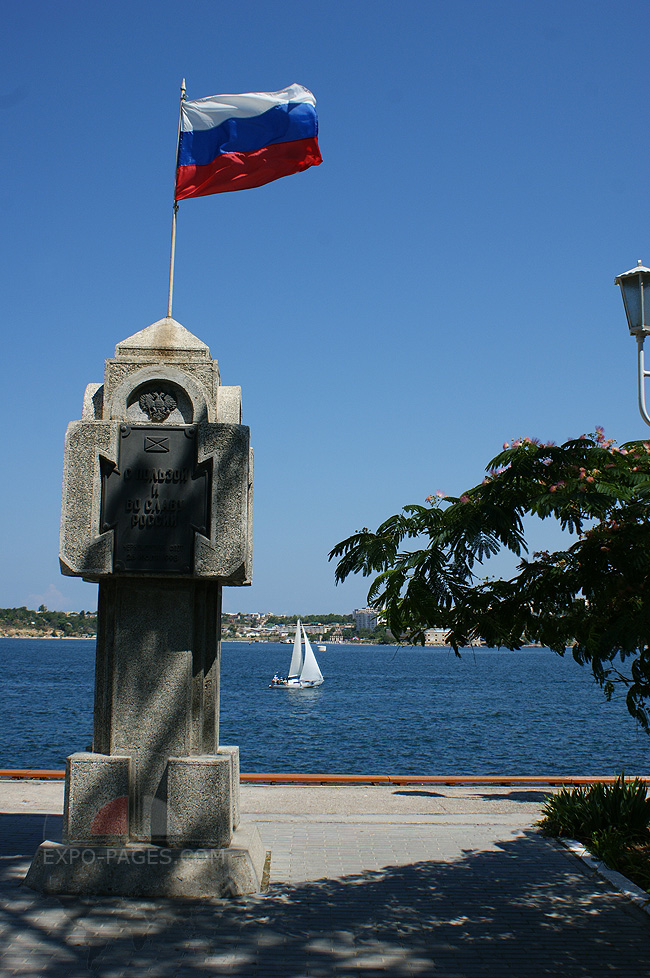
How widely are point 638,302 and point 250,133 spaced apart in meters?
4.95

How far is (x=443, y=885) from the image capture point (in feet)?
23.3

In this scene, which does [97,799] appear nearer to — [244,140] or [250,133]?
[244,140]

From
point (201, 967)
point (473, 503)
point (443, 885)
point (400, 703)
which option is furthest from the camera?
point (400, 703)

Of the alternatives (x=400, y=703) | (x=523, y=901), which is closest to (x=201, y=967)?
(x=523, y=901)

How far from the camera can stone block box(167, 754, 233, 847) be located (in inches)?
262

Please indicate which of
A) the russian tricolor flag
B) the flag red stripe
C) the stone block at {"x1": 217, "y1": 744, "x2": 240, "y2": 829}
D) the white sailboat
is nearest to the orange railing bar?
the stone block at {"x1": 217, "y1": 744, "x2": 240, "y2": 829}

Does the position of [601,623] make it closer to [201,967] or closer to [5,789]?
[201,967]

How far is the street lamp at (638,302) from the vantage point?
6.95 metres

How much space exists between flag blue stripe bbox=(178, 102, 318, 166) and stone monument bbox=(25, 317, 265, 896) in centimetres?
315

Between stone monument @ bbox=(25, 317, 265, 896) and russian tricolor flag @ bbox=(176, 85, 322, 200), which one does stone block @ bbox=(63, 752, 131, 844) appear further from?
russian tricolor flag @ bbox=(176, 85, 322, 200)

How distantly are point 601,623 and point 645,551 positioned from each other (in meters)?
0.97

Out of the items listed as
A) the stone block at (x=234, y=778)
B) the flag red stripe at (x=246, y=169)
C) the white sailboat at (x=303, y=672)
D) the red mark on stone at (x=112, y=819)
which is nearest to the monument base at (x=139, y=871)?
the red mark on stone at (x=112, y=819)

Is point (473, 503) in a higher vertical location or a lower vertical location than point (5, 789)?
higher

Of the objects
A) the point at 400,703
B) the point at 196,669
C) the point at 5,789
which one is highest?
the point at 196,669
